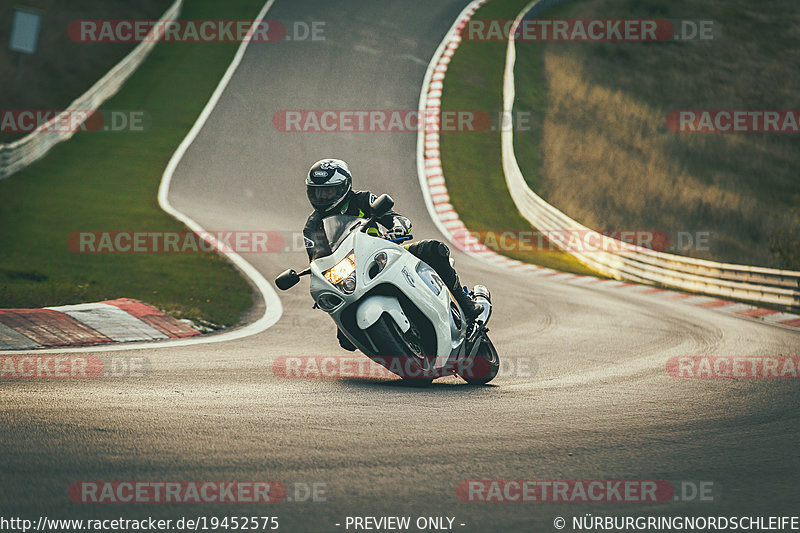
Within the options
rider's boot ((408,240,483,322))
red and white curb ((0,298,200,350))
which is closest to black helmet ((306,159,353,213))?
rider's boot ((408,240,483,322))

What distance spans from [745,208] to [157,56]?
79.6ft

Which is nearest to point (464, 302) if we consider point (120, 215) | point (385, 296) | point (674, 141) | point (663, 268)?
point (385, 296)

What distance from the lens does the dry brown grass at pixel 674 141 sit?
2502 cm

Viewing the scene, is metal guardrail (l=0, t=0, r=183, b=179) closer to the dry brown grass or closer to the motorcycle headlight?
the dry brown grass

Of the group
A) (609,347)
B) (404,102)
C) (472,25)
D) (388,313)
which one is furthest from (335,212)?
(472,25)

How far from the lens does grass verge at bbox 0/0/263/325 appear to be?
11.2m

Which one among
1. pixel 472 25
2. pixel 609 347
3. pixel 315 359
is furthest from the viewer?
pixel 472 25

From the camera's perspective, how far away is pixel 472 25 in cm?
3847

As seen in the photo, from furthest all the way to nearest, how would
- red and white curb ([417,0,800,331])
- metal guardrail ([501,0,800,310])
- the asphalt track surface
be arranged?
metal guardrail ([501,0,800,310]), red and white curb ([417,0,800,331]), the asphalt track surface

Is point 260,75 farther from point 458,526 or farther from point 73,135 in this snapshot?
point 458,526

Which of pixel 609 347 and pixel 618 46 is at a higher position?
pixel 618 46

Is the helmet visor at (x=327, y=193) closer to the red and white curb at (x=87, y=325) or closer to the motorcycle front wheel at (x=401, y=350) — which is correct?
the motorcycle front wheel at (x=401, y=350)

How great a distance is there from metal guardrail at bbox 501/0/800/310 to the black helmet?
11.6 metres

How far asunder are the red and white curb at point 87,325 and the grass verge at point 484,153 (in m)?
11.7
